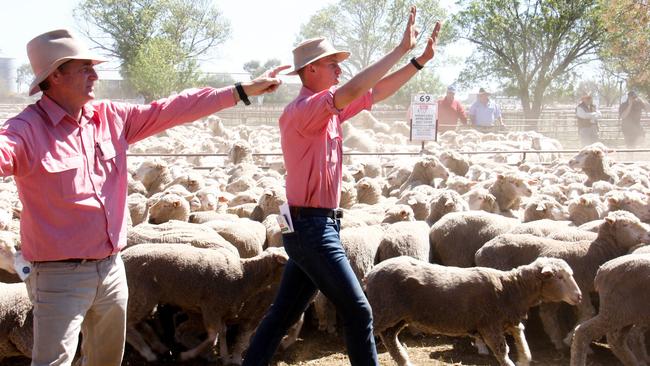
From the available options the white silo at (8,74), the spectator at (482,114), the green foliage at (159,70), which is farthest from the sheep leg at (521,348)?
the white silo at (8,74)

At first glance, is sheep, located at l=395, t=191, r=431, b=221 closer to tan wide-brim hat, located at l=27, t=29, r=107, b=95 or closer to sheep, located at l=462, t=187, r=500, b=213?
sheep, located at l=462, t=187, r=500, b=213

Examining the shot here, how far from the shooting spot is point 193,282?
224 inches

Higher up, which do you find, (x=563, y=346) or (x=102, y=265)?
(x=102, y=265)

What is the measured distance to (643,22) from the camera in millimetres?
18156

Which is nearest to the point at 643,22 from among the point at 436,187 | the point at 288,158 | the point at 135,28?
the point at 436,187

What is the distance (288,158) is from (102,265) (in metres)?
1.09

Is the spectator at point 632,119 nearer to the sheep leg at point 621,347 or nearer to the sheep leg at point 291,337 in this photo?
the sheep leg at point 621,347

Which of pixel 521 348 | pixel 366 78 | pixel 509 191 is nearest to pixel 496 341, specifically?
pixel 521 348

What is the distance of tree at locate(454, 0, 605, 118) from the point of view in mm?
33250

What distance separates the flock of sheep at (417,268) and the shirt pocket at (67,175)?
2473 mm

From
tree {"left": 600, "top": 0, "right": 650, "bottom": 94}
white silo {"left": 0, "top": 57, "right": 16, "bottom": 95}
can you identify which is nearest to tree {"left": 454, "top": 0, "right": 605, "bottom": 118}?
tree {"left": 600, "top": 0, "right": 650, "bottom": 94}

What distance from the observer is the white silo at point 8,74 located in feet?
228

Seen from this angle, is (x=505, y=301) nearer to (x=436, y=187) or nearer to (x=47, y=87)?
(x=47, y=87)

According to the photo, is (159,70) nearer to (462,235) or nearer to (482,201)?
(482,201)
